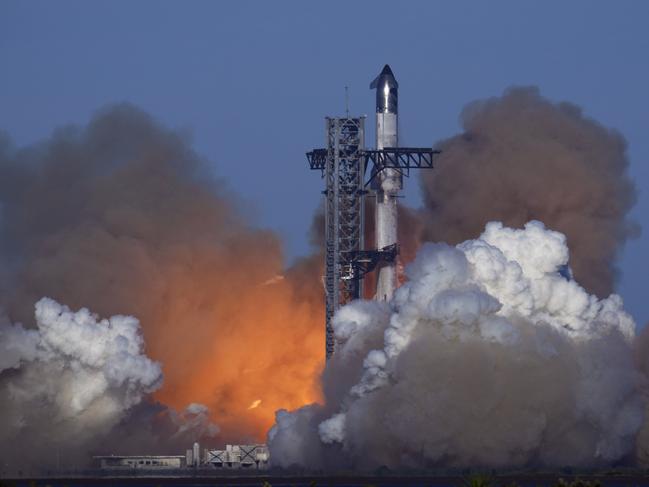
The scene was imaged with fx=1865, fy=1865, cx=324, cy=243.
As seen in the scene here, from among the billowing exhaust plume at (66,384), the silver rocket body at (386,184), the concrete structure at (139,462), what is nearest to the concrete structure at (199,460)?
the concrete structure at (139,462)

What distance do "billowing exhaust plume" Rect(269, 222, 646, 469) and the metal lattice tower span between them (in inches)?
154

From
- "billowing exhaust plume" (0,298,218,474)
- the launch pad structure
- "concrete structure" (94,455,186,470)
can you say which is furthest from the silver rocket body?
"concrete structure" (94,455,186,470)

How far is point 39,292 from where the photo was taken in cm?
8162

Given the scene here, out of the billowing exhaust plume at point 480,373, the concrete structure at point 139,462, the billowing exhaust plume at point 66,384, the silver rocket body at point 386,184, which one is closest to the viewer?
the billowing exhaust plume at point 480,373

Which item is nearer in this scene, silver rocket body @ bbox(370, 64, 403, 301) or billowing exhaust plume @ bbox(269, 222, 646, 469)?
billowing exhaust plume @ bbox(269, 222, 646, 469)

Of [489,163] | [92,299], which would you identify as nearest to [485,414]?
[489,163]

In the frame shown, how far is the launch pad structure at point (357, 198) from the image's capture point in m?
81.2

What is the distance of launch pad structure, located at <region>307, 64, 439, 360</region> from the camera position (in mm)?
81250

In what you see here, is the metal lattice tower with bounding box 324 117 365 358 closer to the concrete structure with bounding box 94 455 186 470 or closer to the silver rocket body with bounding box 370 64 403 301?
the silver rocket body with bounding box 370 64 403 301

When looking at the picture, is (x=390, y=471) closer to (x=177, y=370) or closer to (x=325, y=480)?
(x=325, y=480)

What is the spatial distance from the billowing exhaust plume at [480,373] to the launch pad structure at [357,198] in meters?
3.81

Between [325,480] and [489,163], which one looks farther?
[489,163]

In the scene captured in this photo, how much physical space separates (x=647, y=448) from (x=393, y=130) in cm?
1782

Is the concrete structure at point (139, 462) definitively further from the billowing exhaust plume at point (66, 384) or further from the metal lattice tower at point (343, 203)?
the metal lattice tower at point (343, 203)
